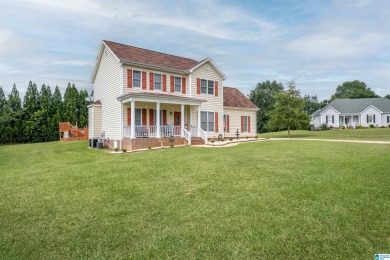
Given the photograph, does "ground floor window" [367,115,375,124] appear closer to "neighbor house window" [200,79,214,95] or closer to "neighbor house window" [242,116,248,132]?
"neighbor house window" [242,116,248,132]

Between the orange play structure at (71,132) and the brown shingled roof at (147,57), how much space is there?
394 inches

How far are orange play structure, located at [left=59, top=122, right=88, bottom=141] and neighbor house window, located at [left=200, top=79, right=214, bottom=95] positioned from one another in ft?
41.8

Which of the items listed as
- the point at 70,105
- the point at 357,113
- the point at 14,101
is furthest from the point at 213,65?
the point at 357,113

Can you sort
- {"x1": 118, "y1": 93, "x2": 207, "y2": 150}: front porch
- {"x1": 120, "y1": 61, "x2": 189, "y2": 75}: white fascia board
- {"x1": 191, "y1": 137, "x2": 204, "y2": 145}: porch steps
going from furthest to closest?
{"x1": 191, "y1": 137, "x2": 204, "y2": 145}: porch steps → {"x1": 120, "y1": 61, "x2": 189, "y2": 75}: white fascia board → {"x1": 118, "y1": 93, "x2": 207, "y2": 150}: front porch

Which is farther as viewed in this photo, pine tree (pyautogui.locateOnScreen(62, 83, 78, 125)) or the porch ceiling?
pine tree (pyautogui.locateOnScreen(62, 83, 78, 125))

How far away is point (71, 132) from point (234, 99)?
16458mm

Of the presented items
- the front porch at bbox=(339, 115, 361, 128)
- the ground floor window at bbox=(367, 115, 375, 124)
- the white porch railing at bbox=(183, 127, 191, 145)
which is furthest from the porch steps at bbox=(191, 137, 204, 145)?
the ground floor window at bbox=(367, 115, 375, 124)

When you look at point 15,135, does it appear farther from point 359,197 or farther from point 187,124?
point 359,197

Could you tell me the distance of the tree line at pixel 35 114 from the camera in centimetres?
2877

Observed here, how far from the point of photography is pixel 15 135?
29.1 meters

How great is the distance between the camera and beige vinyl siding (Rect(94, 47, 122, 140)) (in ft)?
56.4

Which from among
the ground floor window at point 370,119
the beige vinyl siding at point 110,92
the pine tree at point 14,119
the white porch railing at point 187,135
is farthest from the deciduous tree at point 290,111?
the pine tree at point 14,119

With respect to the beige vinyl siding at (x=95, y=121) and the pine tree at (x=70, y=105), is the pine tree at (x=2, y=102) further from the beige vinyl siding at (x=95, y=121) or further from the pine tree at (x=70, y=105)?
the beige vinyl siding at (x=95, y=121)

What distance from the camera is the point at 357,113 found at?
142ft
